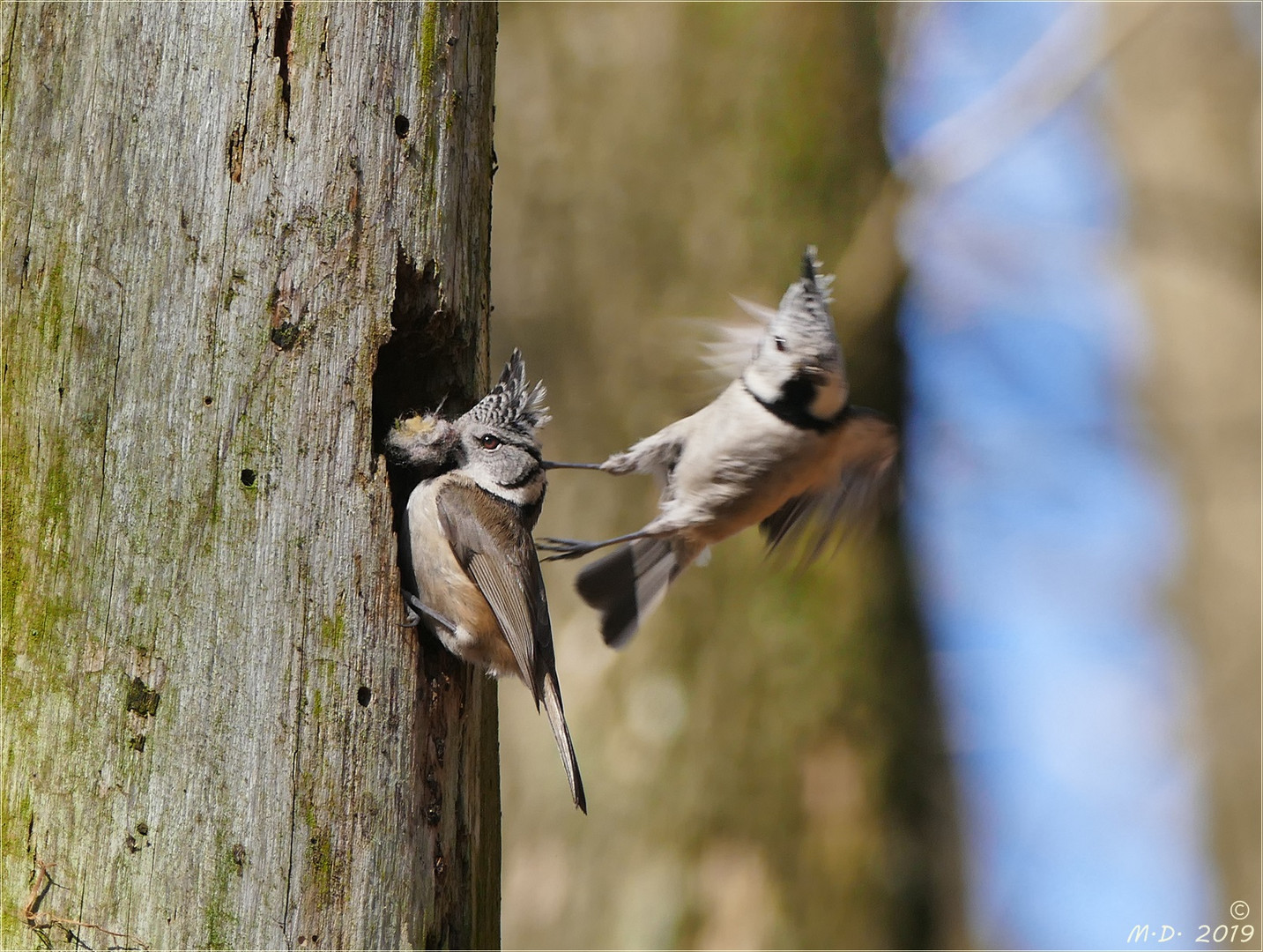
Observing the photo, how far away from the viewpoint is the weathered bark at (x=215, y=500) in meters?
2.03

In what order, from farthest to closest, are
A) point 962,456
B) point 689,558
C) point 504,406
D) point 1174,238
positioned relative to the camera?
1. point 1174,238
2. point 962,456
3. point 689,558
4. point 504,406

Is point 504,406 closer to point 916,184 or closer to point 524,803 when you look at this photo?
point 524,803

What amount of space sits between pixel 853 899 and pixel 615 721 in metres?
1.16

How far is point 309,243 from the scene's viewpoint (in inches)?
92.6

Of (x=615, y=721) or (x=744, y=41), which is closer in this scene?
(x=615, y=721)

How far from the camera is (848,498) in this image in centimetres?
365

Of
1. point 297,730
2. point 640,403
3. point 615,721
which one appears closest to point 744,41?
point 640,403


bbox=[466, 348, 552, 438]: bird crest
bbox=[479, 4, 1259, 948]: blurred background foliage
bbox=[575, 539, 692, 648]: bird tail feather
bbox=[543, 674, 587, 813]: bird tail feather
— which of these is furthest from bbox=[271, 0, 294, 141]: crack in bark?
bbox=[479, 4, 1259, 948]: blurred background foliage

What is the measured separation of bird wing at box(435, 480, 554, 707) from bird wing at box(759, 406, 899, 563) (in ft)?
3.50

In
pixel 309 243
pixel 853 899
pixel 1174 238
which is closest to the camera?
pixel 309 243

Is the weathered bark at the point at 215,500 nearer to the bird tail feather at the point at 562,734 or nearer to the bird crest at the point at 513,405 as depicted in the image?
the bird tail feather at the point at 562,734

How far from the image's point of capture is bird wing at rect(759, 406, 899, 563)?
3.43 metres

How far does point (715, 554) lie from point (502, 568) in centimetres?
201

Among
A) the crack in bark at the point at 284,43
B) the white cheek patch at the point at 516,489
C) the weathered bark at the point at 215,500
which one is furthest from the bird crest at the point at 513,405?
the crack in bark at the point at 284,43
